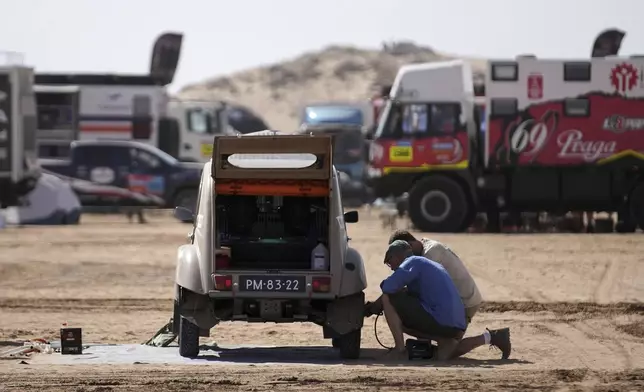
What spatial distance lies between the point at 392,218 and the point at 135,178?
5.71 m

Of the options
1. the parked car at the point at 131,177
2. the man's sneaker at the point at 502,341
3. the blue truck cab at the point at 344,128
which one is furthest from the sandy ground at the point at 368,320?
the blue truck cab at the point at 344,128

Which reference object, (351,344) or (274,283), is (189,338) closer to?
(274,283)

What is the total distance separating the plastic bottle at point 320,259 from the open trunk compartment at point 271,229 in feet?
0.88

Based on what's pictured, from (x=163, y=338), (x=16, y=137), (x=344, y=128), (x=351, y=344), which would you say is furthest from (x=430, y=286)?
(x=344, y=128)

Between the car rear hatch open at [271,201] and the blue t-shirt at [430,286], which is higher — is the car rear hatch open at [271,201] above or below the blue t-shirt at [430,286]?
above

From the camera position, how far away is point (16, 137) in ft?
108

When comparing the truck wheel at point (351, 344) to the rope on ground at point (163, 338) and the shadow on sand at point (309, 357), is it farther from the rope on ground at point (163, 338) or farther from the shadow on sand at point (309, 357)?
the rope on ground at point (163, 338)

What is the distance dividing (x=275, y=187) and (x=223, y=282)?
0.95 m

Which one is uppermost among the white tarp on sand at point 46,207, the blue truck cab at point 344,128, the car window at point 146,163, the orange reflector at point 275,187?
the orange reflector at point 275,187

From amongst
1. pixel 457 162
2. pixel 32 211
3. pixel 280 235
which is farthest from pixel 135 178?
pixel 280 235

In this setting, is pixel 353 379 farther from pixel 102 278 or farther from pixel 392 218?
pixel 392 218

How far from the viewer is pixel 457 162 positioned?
3116 cm

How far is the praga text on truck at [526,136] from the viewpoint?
31.0 meters

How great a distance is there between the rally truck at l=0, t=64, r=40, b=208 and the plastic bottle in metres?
20.0
